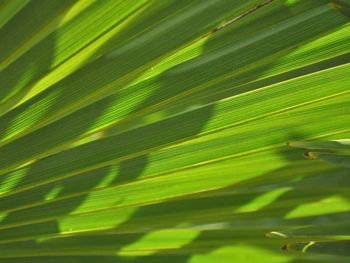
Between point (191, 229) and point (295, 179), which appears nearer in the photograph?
point (295, 179)

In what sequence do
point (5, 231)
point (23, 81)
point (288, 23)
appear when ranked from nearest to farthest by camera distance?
point (288, 23)
point (23, 81)
point (5, 231)

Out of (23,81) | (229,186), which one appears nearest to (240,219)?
(229,186)

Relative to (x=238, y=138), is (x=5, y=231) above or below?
below

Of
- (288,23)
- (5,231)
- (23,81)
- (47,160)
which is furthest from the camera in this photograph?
(5,231)

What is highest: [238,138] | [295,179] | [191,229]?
[238,138]

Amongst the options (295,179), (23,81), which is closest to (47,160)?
(23,81)

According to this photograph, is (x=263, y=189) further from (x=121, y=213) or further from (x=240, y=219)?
(x=121, y=213)

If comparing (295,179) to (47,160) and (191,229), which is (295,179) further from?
(47,160)
